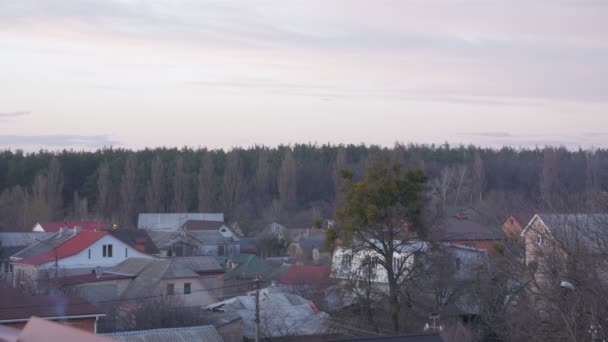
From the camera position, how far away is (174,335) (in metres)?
17.4

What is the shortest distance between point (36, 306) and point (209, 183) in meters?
54.9

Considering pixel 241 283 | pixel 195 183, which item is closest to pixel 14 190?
pixel 195 183

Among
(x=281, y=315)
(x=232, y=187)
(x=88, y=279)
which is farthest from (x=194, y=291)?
(x=232, y=187)

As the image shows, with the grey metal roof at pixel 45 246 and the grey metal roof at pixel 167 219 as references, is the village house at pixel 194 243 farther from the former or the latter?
the grey metal roof at pixel 167 219

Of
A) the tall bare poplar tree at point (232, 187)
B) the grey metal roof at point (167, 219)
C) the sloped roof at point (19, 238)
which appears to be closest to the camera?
the sloped roof at point (19, 238)

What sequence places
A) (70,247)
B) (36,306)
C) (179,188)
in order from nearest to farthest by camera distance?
(36,306) < (70,247) < (179,188)

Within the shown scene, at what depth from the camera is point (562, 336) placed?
11078 millimetres

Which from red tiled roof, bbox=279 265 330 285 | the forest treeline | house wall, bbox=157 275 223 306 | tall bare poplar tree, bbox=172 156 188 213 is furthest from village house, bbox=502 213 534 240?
tall bare poplar tree, bbox=172 156 188 213

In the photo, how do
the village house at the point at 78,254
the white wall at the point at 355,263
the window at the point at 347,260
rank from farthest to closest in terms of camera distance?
the village house at the point at 78,254 < the window at the point at 347,260 < the white wall at the point at 355,263

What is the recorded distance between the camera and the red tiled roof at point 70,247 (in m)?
36.2

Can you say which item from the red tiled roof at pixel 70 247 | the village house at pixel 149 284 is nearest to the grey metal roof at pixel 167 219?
the red tiled roof at pixel 70 247

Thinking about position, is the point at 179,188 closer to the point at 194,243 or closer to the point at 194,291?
the point at 194,243

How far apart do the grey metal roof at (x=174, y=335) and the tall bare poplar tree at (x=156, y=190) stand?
50.9 metres

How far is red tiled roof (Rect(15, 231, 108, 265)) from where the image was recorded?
1424 inches
